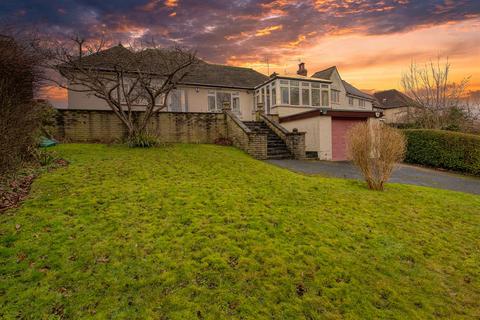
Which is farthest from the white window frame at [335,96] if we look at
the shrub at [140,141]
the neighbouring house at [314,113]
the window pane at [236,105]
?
the shrub at [140,141]

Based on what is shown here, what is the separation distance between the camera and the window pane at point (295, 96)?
19.7 meters

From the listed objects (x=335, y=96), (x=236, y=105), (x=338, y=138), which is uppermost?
(x=335, y=96)

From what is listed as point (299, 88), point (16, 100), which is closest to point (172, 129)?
point (16, 100)

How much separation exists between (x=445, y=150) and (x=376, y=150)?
10.9 metres

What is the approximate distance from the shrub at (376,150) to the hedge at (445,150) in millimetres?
9816

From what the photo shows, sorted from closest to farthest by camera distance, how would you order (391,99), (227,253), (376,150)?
(227,253) → (376,150) → (391,99)

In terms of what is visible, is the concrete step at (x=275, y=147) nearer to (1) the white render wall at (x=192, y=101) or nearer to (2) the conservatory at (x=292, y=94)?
(2) the conservatory at (x=292, y=94)

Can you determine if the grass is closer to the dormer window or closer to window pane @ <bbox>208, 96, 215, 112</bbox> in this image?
window pane @ <bbox>208, 96, 215, 112</bbox>

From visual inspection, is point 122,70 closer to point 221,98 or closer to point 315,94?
point 221,98

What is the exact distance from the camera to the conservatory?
1911cm

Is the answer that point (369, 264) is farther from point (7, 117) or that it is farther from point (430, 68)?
point (430, 68)

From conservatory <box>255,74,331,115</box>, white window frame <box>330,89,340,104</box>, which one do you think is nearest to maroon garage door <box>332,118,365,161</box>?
conservatory <box>255,74,331,115</box>

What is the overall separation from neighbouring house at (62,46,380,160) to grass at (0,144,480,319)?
7840 mm

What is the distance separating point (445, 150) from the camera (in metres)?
14.9
